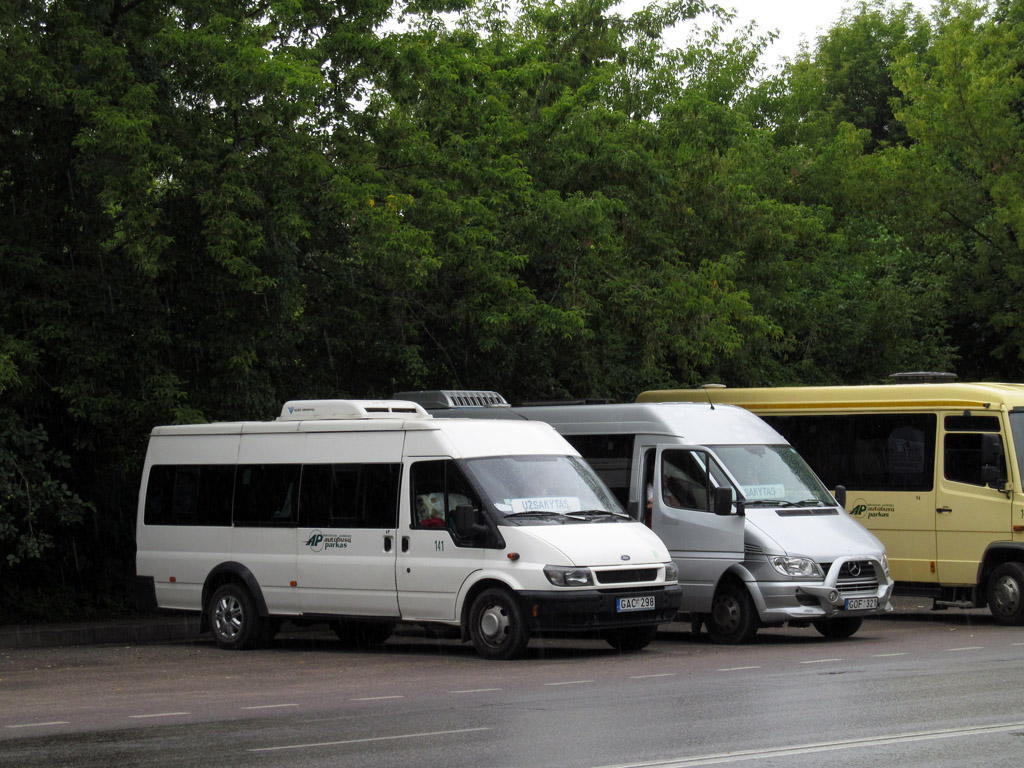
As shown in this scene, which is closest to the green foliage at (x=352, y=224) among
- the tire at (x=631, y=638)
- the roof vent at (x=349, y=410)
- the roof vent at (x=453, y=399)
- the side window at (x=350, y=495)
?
the roof vent at (x=453, y=399)

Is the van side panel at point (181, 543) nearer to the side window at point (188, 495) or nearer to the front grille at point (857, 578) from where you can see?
the side window at point (188, 495)

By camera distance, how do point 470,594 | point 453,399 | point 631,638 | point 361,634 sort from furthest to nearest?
point 453,399
point 361,634
point 631,638
point 470,594

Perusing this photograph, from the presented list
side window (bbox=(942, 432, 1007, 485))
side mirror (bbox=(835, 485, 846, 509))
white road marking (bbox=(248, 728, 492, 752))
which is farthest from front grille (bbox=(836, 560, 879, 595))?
white road marking (bbox=(248, 728, 492, 752))

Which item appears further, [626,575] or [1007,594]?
[1007,594]

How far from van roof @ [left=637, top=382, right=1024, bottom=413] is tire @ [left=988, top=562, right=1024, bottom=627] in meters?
1.96

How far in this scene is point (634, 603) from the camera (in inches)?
585

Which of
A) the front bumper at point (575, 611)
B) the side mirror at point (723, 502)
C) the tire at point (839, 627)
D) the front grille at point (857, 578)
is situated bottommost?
the tire at point (839, 627)

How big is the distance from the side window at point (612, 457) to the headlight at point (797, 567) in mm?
2077

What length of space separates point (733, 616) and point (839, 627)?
134 cm

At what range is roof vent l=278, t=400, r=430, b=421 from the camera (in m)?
16.5

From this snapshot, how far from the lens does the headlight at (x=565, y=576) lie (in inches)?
572

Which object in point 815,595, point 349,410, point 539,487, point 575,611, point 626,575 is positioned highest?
point 349,410

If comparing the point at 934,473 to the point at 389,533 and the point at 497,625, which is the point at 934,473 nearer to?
the point at 497,625

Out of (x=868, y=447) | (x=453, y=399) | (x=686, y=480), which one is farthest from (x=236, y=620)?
(x=868, y=447)
